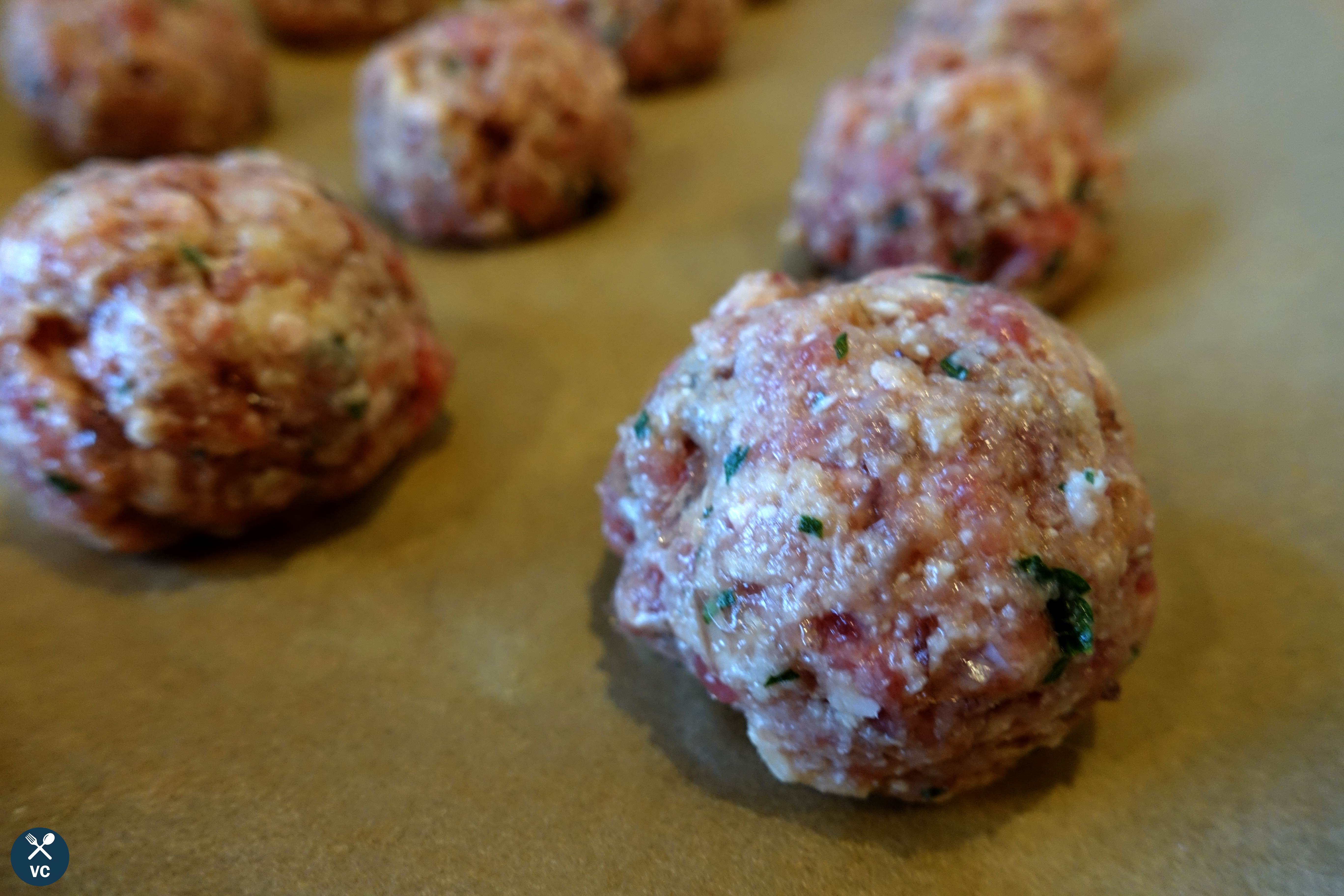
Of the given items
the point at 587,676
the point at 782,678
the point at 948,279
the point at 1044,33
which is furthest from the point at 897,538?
the point at 1044,33

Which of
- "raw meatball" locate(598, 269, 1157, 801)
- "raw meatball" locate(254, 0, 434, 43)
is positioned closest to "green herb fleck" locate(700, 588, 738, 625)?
"raw meatball" locate(598, 269, 1157, 801)

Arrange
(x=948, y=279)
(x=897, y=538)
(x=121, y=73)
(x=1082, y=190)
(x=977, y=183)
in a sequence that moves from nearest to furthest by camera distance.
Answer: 1. (x=897, y=538)
2. (x=948, y=279)
3. (x=977, y=183)
4. (x=1082, y=190)
5. (x=121, y=73)

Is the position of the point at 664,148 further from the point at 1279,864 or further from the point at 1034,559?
the point at 1279,864

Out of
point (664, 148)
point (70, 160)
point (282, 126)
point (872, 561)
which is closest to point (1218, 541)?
point (872, 561)

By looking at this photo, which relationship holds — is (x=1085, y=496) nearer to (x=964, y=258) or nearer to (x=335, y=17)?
(x=964, y=258)

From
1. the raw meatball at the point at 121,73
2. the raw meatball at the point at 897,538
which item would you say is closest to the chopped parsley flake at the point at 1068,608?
the raw meatball at the point at 897,538

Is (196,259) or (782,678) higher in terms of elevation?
(196,259)

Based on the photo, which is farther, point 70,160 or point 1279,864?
point 70,160

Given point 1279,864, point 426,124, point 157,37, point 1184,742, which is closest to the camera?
point 1279,864
